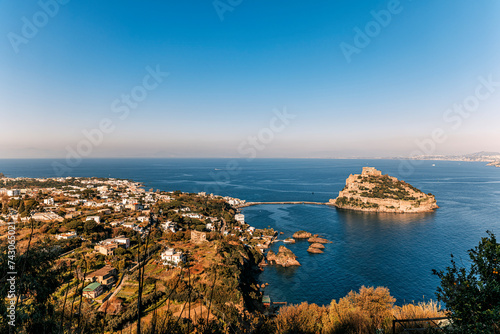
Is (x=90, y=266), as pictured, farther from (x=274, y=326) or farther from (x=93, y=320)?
(x=274, y=326)

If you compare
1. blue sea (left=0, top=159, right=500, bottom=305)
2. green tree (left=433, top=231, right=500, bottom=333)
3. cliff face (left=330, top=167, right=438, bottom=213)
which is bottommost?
blue sea (left=0, top=159, right=500, bottom=305)

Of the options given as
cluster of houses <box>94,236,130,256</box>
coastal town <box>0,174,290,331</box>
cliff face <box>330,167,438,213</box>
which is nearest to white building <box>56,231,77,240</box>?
coastal town <box>0,174,290,331</box>

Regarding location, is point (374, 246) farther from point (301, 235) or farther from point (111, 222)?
point (111, 222)

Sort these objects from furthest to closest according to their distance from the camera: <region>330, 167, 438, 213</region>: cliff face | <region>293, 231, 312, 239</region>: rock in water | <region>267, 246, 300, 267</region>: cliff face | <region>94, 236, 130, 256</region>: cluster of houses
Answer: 1. <region>330, 167, 438, 213</region>: cliff face
2. <region>293, 231, 312, 239</region>: rock in water
3. <region>267, 246, 300, 267</region>: cliff face
4. <region>94, 236, 130, 256</region>: cluster of houses

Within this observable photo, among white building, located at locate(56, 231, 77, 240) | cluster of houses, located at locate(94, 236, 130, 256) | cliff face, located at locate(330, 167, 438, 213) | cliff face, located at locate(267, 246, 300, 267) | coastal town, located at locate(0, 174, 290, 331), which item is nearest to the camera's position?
coastal town, located at locate(0, 174, 290, 331)

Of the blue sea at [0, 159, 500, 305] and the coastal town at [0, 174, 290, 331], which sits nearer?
the coastal town at [0, 174, 290, 331]

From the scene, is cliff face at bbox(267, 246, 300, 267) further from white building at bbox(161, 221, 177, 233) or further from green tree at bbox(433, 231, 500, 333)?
green tree at bbox(433, 231, 500, 333)
